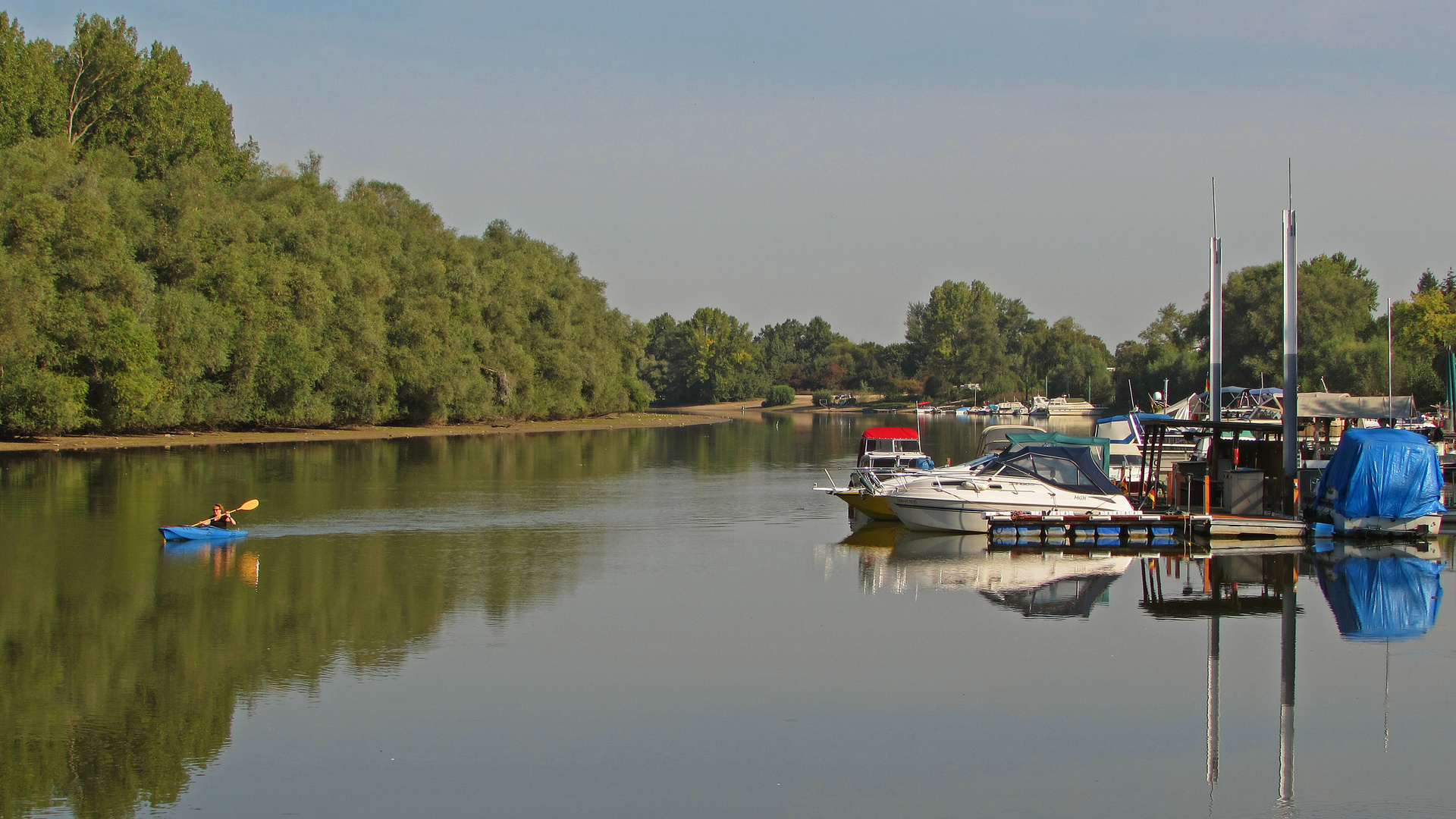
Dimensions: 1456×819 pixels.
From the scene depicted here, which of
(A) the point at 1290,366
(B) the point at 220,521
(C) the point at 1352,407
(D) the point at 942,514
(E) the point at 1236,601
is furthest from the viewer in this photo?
(C) the point at 1352,407

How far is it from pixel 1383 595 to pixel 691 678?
13577 millimetres

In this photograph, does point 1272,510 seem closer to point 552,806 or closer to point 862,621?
point 862,621

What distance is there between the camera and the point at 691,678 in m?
15.8

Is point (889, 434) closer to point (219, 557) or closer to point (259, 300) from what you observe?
point (219, 557)

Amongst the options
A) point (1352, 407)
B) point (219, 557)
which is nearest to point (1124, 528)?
point (219, 557)

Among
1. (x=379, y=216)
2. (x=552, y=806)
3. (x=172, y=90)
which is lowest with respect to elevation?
(x=552, y=806)

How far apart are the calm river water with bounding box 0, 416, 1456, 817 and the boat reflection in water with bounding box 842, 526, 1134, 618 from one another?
0.41 ft

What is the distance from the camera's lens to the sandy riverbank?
55000 mm

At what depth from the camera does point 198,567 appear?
77.2ft

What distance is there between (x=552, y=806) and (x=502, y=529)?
781 inches

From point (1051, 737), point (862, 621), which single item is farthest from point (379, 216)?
point (1051, 737)

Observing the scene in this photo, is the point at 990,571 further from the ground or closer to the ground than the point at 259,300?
A: closer to the ground

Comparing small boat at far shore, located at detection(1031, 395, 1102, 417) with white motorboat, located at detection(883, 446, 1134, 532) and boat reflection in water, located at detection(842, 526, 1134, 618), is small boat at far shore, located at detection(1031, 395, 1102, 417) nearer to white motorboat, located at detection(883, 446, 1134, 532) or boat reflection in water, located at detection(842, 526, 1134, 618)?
white motorboat, located at detection(883, 446, 1134, 532)

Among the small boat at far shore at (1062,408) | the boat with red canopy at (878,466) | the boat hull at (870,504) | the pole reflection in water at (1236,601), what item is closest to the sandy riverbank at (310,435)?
the boat with red canopy at (878,466)
